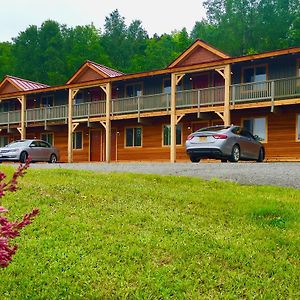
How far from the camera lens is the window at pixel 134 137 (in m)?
31.9

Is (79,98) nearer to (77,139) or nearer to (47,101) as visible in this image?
(77,139)

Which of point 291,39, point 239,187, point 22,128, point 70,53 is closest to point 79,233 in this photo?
point 239,187

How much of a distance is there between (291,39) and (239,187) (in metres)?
45.3

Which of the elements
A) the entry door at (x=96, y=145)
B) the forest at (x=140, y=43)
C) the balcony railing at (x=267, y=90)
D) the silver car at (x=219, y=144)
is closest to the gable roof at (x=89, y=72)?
the entry door at (x=96, y=145)

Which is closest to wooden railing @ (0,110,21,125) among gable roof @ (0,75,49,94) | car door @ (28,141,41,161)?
gable roof @ (0,75,49,94)

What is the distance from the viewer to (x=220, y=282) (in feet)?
18.6

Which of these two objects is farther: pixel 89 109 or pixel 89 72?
pixel 89 72

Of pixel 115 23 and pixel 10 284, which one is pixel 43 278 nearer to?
pixel 10 284

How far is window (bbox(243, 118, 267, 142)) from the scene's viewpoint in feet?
87.4

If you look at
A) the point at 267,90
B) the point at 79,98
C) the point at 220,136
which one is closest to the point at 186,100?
the point at 267,90

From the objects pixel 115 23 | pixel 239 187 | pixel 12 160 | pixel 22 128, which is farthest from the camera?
pixel 115 23

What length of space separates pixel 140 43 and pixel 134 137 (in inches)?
1696

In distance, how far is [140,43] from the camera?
72.6 m

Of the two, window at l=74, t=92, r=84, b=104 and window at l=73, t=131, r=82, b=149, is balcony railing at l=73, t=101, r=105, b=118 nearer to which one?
window at l=73, t=131, r=82, b=149
